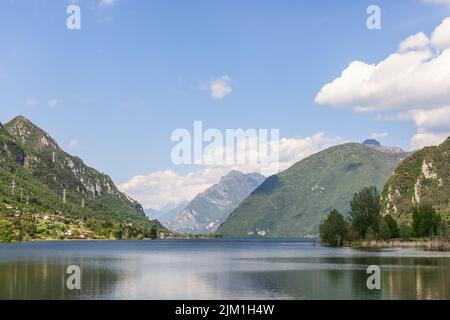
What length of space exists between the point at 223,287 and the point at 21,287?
28394mm

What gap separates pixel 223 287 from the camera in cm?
8206

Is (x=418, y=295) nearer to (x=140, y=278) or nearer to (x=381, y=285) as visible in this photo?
(x=381, y=285)

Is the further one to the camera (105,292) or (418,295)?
(105,292)

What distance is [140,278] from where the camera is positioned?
314 feet
